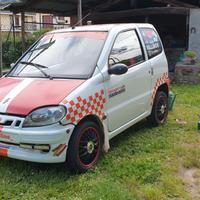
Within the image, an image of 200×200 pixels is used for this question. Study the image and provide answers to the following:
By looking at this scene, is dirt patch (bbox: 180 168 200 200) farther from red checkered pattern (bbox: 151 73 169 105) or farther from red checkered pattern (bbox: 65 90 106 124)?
red checkered pattern (bbox: 151 73 169 105)

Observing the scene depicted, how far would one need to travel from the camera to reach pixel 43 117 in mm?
3539

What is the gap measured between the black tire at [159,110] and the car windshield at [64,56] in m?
1.69

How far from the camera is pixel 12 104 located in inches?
145

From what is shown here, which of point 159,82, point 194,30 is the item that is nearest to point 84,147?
point 159,82

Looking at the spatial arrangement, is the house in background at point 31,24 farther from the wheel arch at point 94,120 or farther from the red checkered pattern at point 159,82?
the wheel arch at point 94,120

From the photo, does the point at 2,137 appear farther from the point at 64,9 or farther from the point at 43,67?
the point at 64,9

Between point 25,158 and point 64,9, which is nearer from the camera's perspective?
point 25,158

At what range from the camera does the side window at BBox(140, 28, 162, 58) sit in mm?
5359

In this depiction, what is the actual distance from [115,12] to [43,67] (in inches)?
337

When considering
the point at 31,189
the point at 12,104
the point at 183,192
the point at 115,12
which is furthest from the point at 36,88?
the point at 115,12

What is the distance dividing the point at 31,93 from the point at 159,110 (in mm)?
2694

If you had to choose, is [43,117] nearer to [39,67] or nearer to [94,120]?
[94,120]

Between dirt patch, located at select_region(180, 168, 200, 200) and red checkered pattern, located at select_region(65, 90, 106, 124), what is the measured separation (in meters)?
1.23

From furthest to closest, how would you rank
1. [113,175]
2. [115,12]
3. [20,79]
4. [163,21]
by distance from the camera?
[163,21] < [115,12] < [20,79] < [113,175]
